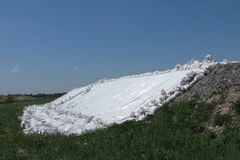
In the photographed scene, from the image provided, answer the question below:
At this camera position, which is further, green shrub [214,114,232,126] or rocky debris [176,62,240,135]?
rocky debris [176,62,240,135]

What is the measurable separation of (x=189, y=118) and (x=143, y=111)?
118 inches

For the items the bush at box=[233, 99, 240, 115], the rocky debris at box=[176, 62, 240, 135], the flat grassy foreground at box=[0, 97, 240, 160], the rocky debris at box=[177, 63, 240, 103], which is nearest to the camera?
the flat grassy foreground at box=[0, 97, 240, 160]

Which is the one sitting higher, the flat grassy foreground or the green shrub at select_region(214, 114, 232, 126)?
the green shrub at select_region(214, 114, 232, 126)

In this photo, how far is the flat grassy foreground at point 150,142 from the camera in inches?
316

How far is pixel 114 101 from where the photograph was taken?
62.1 ft

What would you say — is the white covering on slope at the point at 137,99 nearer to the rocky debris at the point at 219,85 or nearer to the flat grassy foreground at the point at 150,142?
the rocky debris at the point at 219,85

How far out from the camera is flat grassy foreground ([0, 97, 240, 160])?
8.04m

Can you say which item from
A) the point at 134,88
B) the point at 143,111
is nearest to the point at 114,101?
the point at 134,88

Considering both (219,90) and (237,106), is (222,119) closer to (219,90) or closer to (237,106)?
(237,106)

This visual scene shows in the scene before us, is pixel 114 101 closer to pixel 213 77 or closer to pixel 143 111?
pixel 143 111

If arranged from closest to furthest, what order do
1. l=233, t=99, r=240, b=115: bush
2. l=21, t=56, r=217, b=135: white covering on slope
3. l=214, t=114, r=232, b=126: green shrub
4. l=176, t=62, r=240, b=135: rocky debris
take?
1. l=214, t=114, r=232, b=126: green shrub
2. l=233, t=99, r=240, b=115: bush
3. l=176, t=62, r=240, b=135: rocky debris
4. l=21, t=56, r=217, b=135: white covering on slope

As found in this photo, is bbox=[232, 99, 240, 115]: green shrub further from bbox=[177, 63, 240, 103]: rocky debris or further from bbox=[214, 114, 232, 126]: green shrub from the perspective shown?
bbox=[177, 63, 240, 103]: rocky debris

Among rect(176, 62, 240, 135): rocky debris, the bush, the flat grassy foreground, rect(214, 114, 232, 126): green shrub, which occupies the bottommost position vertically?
the flat grassy foreground

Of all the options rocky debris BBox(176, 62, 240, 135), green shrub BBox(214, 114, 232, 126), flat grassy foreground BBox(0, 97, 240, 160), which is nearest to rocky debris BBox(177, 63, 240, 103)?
rocky debris BBox(176, 62, 240, 135)
